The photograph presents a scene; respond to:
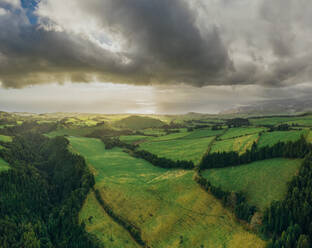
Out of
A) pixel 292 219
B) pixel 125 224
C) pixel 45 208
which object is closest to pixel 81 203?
pixel 125 224

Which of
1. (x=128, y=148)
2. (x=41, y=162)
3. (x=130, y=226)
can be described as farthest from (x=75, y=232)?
(x=41, y=162)

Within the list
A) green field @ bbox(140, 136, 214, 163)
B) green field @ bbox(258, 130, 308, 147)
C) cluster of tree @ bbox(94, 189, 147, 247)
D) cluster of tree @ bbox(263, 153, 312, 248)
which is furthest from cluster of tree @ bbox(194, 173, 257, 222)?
green field @ bbox(258, 130, 308, 147)

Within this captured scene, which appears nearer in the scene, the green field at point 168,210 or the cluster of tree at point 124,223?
the green field at point 168,210

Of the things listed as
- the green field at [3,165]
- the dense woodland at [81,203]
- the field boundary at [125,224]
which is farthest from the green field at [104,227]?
the green field at [3,165]

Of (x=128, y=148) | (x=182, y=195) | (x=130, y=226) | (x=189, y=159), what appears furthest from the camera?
(x=128, y=148)

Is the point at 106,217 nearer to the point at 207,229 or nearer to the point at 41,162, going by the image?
the point at 207,229

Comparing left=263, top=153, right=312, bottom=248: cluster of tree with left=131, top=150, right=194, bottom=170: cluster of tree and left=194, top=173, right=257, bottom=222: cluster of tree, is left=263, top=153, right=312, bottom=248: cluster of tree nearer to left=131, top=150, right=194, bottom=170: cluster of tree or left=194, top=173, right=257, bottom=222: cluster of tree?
left=194, top=173, right=257, bottom=222: cluster of tree

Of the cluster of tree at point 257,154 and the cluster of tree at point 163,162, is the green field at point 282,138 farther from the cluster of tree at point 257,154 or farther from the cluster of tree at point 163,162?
the cluster of tree at point 163,162
